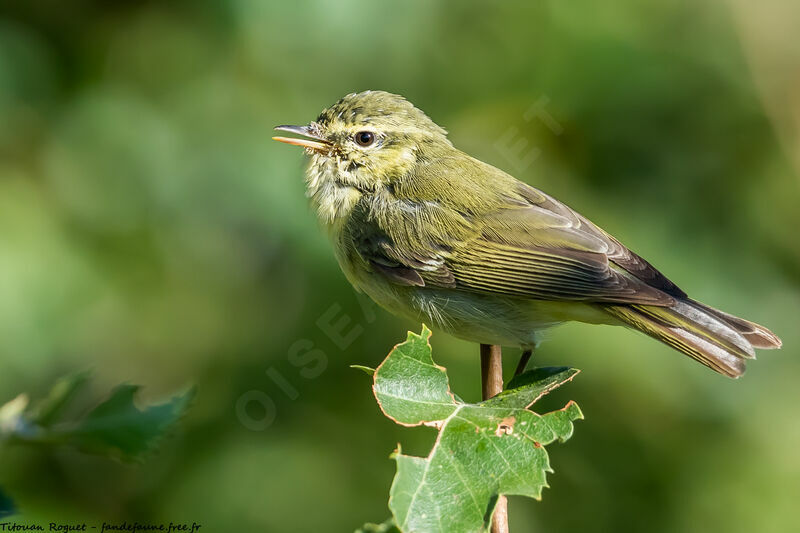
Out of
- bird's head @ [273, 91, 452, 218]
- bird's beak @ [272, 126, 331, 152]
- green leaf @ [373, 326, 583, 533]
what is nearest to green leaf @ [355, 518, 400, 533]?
green leaf @ [373, 326, 583, 533]

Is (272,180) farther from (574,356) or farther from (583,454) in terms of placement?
(583,454)

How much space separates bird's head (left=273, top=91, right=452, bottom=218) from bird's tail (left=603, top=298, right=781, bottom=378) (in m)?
1.09

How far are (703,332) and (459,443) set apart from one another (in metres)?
1.48

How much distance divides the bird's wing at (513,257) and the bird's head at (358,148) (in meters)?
0.29

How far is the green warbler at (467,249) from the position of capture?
2857 millimetres

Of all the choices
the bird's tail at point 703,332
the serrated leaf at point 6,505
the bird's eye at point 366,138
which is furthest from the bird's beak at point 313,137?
the serrated leaf at point 6,505

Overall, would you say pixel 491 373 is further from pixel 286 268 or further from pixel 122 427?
pixel 286 268

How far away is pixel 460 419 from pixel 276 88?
2.87 m

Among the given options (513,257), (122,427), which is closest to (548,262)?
(513,257)

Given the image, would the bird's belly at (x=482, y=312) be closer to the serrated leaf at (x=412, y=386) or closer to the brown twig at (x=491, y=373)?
the brown twig at (x=491, y=373)

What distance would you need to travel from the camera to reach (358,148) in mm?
3436

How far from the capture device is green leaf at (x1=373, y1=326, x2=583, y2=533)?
1.44m

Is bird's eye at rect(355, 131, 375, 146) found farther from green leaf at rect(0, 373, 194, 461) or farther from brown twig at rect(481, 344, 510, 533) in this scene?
green leaf at rect(0, 373, 194, 461)

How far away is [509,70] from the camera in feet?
14.8
